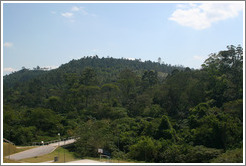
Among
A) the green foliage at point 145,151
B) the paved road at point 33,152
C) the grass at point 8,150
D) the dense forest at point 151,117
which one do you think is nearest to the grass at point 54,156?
the paved road at point 33,152

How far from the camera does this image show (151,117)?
116ft

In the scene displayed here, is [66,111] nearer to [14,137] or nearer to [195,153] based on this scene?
[14,137]

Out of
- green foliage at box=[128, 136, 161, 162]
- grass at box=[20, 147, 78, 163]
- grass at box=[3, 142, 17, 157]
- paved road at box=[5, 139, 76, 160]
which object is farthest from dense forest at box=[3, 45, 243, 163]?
grass at box=[3, 142, 17, 157]

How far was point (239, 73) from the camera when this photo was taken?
33.8m

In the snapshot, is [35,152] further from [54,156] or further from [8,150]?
[54,156]

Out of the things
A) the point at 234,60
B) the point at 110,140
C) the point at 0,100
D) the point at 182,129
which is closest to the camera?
the point at 0,100

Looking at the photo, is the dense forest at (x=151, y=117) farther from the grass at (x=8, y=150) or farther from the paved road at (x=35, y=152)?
the grass at (x=8, y=150)

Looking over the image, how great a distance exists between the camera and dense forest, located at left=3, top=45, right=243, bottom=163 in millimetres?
23844

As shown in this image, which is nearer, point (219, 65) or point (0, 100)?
point (0, 100)

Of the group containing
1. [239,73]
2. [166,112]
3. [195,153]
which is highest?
[239,73]

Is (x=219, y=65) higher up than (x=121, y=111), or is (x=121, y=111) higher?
(x=219, y=65)

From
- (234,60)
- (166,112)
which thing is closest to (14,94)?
(166,112)

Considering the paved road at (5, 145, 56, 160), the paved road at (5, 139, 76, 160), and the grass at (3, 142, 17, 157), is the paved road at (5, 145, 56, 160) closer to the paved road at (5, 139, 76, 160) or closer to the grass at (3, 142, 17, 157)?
the paved road at (5, 139, 76, 160)

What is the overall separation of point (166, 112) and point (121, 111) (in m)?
6.38
